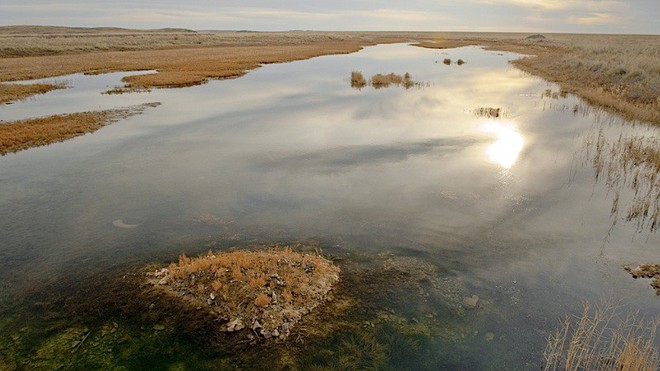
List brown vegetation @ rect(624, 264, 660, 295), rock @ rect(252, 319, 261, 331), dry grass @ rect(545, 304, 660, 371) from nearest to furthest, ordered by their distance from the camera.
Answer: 1. dry grass @ rect(545, 304, 660, 371)
2. rock @ rect(252, 319, 261, 331)
3. brown vegetation @ rect(624, 264, 660, 295)

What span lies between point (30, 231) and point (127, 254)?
433 cm

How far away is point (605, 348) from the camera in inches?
318

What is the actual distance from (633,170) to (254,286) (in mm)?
18249

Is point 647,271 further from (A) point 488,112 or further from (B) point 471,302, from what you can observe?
(A) point 488,112

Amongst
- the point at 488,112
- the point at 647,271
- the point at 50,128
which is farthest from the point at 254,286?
the point at 488,112

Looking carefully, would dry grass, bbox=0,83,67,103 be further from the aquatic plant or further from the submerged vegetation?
the submerged vegetation

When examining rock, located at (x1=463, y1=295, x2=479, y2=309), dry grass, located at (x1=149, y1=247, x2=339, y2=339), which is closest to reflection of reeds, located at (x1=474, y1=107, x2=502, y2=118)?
rock, located at (x1=463, y1=295, x2=479, y2=309)

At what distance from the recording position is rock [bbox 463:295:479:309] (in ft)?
31.3

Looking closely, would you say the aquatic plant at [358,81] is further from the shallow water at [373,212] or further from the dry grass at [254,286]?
the dry grass at [254,286]

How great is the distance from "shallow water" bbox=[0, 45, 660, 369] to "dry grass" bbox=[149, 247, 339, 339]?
3.48ft

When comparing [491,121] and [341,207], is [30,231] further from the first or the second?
[491,121]

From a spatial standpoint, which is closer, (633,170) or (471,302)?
(471,302)

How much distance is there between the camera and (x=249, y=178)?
18.1 m

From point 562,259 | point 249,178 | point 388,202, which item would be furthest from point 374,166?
point 562,259
